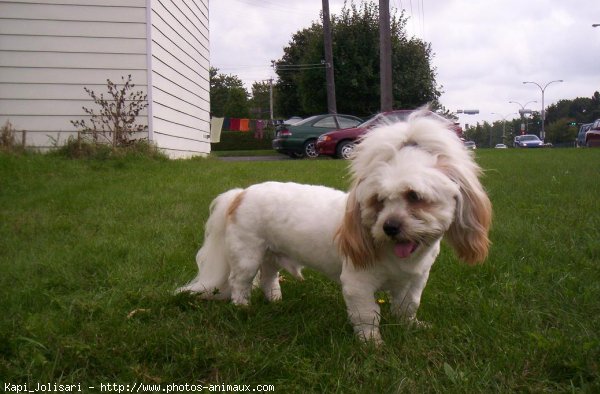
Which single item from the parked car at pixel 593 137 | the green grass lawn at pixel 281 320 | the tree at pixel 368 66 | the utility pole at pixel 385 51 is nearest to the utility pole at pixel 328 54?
the tree at pixel 368 66

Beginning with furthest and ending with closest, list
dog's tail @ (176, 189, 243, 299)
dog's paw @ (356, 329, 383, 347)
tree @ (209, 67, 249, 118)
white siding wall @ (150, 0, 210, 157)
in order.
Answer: tree @ (209, 67, 249, 118) → white siding wall @ (150, 0, 210, 157) → dog's tail @ (176, 189, 243, 299) → dog's paw @ (356, 329, 383, 347)

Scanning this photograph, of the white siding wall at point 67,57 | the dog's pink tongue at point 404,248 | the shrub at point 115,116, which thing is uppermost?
the white siding wall at point 67,57

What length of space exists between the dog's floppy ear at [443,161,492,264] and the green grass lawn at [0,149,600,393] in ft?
1.41

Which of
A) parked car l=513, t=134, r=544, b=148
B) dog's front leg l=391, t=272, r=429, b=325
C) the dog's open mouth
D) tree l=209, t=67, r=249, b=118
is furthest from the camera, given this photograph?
tree l=209, t=67, r=249, b=118

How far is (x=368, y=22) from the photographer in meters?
29.1

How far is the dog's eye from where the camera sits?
2.48 metres

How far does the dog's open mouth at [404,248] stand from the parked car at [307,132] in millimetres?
14505

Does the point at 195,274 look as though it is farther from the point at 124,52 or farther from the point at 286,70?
the point at 286,70

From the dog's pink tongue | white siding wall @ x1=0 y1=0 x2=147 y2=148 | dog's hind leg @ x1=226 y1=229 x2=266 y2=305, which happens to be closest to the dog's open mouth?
the dog's pink tongue

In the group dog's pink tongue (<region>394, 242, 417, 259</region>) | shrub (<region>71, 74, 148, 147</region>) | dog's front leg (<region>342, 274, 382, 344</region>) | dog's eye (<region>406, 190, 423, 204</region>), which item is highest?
shrub (<region>71, 74, 148, 147</region>)

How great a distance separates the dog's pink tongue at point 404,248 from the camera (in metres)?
2.56

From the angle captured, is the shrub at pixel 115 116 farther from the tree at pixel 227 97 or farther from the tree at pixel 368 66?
the tree at pixel 227 97

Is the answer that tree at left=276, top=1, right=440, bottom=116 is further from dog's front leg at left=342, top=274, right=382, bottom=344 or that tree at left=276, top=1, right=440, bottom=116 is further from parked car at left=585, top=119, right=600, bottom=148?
dog's front leg at left=342, top=274, right=382, bottom=344

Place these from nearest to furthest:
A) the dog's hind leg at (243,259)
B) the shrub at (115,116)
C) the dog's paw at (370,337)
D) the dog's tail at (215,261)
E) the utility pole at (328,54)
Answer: the dog's paw at (370,337)
the dog's hind leg at (243,259)
the dog's tail at (215,261)
the shrub at (115,116)
the utility pole at (328,54)
